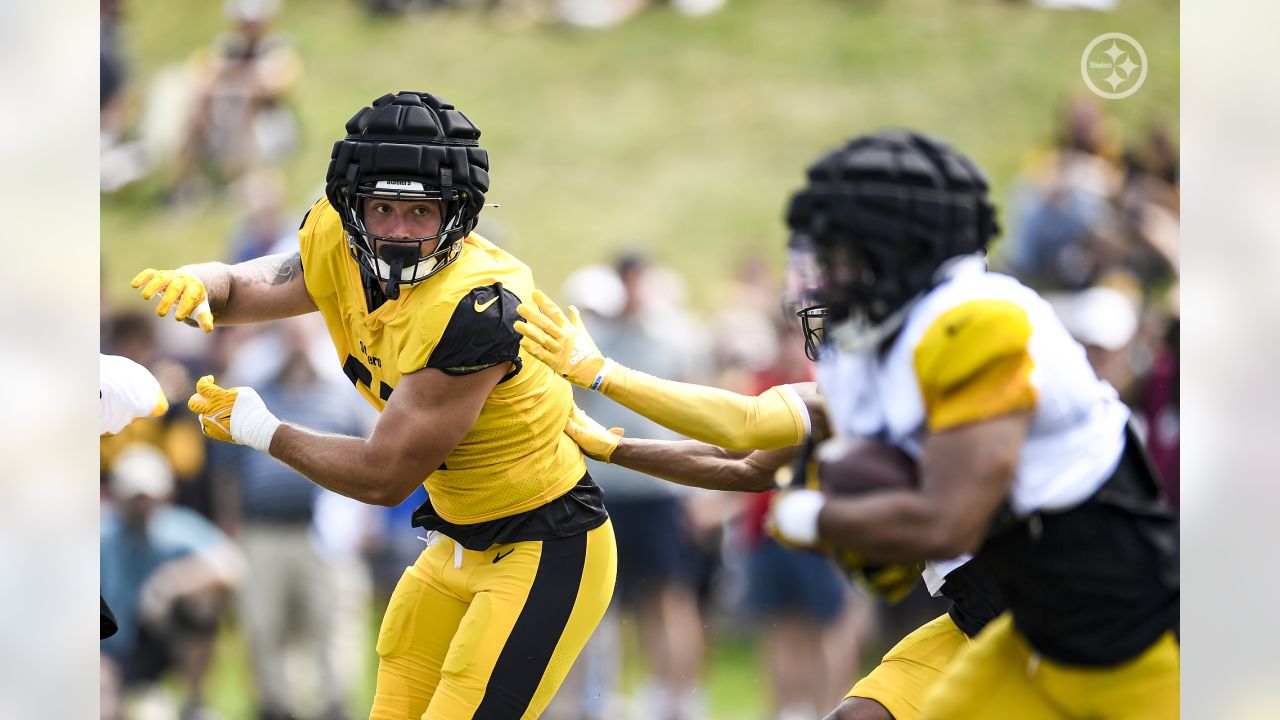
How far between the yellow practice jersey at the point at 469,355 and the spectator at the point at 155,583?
8.47 feet

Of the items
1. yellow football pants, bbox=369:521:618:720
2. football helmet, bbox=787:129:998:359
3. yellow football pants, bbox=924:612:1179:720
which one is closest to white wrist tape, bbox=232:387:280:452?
yellow football pants, bbox=369:521:618:720

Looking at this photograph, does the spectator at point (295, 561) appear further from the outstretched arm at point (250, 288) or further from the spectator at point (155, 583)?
the outstretched arm at point (250, 288)

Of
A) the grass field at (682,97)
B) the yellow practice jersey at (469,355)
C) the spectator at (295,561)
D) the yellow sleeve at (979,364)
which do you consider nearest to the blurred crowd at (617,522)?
the spectator at (295,561)

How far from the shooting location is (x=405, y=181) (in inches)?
123

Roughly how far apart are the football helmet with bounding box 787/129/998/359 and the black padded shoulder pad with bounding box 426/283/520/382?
82 cm

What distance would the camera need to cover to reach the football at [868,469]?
91.0 inches

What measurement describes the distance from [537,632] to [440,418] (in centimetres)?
56

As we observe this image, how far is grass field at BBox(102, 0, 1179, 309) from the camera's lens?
7312mm

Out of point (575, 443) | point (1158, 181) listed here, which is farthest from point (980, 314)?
point (1158, 181)

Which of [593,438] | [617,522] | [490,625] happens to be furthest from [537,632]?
[617,522]

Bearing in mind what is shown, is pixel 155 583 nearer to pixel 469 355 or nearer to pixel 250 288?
pixel 250 288

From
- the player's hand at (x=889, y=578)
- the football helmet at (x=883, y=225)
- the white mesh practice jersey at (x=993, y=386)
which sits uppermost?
the football helmet at (x=883, y=225)

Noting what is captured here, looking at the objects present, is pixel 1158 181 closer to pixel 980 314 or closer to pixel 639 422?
pixel 639 422

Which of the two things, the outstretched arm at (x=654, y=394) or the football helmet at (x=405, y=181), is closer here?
the outstretched arm at (x=654, y=394)
